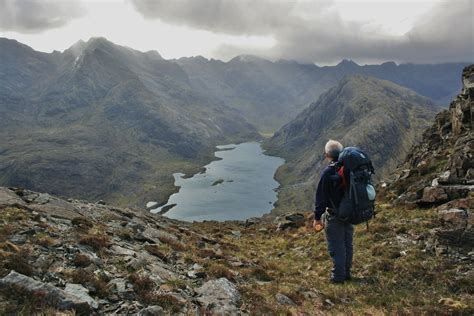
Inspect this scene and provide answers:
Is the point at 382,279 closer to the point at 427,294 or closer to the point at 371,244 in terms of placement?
the point at 427,294

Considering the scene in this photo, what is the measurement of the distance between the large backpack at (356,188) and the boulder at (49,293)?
9.20m

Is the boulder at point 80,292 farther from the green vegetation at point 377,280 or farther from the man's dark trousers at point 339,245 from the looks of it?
the man's dark trousers at point 339,245

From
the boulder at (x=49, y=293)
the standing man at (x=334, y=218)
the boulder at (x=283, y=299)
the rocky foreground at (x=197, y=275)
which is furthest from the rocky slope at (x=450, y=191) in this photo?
the boulder at (x=49, y=293)

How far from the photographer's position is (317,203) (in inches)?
543

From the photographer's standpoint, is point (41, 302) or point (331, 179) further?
point (331, 179)

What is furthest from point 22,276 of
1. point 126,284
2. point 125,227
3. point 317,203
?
point 125,227

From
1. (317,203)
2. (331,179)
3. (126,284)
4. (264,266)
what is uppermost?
(331,179)

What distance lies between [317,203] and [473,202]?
9.80 m

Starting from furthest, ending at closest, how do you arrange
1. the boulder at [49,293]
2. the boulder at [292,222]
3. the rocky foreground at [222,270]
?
the boulder at [292,222] → the rocky foreground at [222,270] → the boulder at [49,293]

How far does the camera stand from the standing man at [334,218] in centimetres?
1377

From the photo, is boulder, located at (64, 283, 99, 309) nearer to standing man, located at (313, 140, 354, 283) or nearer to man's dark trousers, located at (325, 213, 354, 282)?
standing man, located at (313, 140, 354, 283)

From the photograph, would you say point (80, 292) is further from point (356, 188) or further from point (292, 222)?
point (292, 222)

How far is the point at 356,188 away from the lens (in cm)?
1312

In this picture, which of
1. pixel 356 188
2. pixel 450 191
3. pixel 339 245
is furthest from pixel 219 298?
pixel 450 191
